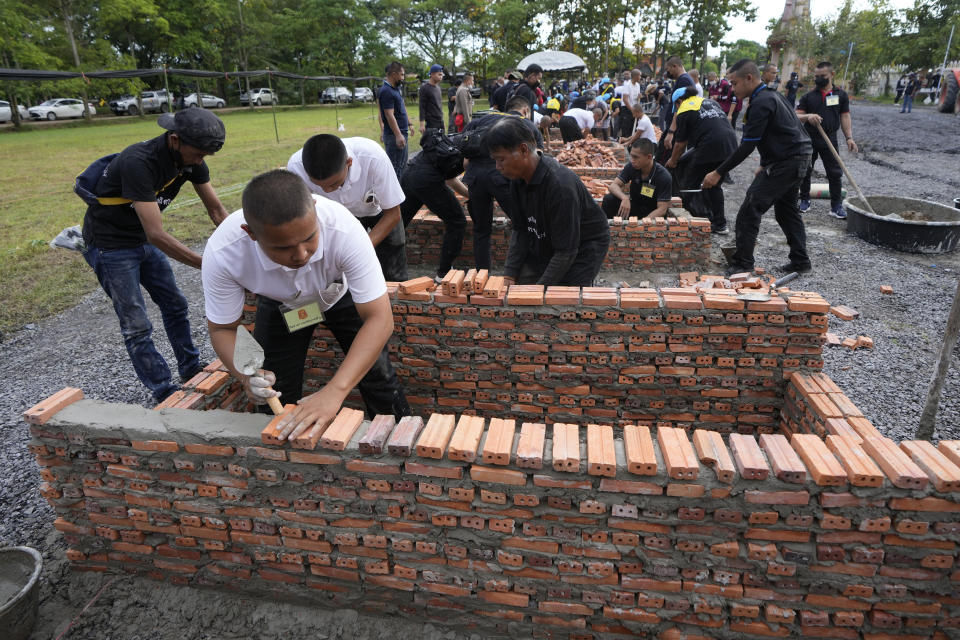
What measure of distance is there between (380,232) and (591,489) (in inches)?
105

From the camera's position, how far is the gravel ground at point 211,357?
2.58 m

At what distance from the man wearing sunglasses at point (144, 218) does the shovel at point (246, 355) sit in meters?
1.35

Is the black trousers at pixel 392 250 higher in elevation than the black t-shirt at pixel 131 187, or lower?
lower

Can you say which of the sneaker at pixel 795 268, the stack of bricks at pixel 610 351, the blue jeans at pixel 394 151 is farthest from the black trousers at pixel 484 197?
the blue jeans at pixel 394 151

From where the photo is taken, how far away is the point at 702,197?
307 inches

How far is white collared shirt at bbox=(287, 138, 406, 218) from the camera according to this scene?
3.86m

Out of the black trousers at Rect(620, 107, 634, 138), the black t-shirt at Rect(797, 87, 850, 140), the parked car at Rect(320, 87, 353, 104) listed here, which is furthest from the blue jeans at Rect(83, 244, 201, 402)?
the parked car at Rect(320, 87, 353, 104)

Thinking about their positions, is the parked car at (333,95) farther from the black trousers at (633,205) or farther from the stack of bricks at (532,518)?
the stack of bricks at (532,518)

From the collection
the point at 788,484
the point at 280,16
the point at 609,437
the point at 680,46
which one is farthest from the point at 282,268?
the point at 280,16

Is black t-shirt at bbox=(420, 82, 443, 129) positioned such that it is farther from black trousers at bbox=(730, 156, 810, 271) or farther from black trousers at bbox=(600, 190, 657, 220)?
black trousers at bbox=(730, 156, 810, 271)

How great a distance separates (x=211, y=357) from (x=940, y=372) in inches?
212

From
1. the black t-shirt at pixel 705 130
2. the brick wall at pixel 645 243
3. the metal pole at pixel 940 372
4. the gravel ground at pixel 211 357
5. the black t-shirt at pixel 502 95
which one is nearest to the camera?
the gravel ground at pixel 211 357

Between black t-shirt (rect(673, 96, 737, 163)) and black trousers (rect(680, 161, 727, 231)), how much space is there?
0.23 metres

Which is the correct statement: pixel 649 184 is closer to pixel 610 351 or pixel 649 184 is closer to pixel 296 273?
pixel 610 351
